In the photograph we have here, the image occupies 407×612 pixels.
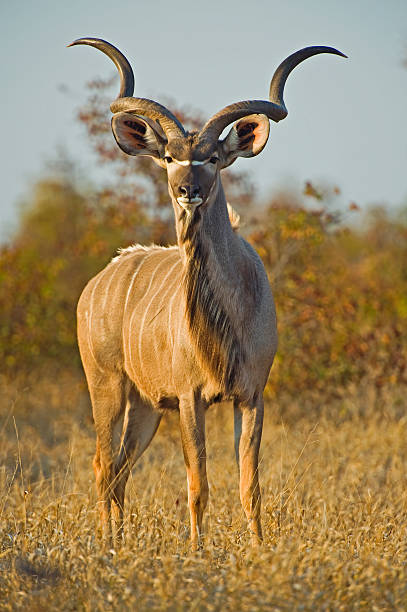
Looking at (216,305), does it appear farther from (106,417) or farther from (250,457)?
Answer: (106,417)

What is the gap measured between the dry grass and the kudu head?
1.38 metres

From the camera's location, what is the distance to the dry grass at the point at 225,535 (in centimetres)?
262

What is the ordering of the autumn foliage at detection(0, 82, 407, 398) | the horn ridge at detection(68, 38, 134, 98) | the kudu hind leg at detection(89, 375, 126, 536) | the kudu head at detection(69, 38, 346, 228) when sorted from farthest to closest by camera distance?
the autumn foliage at detection(0, 82, 407, 398)
the kudu hind leg at detection(89, 375, 126, 536)
the horn ridge at detection(68, 38, 134, 98)
the kudu head at detection(69, 38, 346, 228)

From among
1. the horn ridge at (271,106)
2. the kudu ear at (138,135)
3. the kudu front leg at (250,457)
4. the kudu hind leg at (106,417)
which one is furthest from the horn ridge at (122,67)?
the kudu front leg at (250,457)

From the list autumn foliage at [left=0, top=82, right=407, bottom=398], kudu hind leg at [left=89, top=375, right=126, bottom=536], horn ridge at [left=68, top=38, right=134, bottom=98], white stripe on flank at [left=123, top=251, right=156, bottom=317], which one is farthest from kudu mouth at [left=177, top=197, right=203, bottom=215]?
autumn foliage at [left=0, top=82, right=407, bottom=398]

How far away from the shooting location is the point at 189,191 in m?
3.40

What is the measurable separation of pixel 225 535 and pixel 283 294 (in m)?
3.69

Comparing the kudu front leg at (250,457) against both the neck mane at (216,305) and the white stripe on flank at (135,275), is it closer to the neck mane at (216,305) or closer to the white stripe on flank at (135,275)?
the neck mane at (216,305)

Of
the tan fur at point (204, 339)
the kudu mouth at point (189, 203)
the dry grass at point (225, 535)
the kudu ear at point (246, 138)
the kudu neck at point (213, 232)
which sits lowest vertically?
the dry grass at point (225, 535)

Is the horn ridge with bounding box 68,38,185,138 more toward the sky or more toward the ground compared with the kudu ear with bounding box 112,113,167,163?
more toward the sky

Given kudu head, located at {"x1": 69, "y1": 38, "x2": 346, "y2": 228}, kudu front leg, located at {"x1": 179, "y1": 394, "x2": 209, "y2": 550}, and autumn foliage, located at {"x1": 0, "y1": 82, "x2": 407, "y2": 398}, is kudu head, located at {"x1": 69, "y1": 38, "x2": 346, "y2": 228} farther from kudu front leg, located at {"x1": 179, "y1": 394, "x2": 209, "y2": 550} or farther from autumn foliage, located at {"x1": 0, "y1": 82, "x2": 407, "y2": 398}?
autumn foliage, located at {"x1": 0, "y1": 82, "x2": 407, "y2": 398}

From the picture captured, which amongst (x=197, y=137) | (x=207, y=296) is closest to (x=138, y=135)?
(x=197, y=137)

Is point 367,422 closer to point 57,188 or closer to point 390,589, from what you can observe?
point 390,589

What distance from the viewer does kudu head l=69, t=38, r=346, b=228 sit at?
11.5 ft
